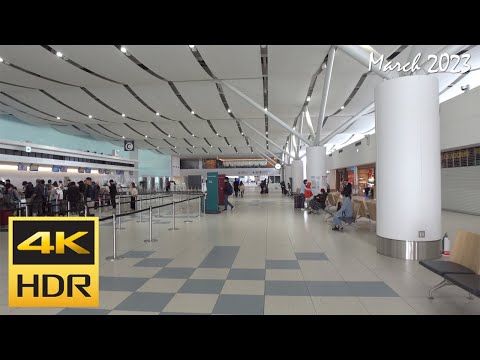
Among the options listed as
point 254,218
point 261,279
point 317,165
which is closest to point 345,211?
point 254,218

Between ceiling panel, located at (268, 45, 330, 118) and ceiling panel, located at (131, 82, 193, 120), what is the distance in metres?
5.99

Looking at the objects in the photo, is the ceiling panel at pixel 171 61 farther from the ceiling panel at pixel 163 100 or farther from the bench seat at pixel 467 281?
the bench seat at pixel 467 281

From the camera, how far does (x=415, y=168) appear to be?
6.80 meters

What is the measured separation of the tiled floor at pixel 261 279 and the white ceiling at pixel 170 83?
4988mm

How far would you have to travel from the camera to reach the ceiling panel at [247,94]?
17516 mm

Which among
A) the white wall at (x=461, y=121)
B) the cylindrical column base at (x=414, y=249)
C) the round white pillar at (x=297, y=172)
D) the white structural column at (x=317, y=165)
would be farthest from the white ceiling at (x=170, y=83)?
the cylindrical column base at (x=414, y=249)

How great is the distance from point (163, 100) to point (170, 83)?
357cm

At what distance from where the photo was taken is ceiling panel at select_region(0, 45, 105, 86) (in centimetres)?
1217

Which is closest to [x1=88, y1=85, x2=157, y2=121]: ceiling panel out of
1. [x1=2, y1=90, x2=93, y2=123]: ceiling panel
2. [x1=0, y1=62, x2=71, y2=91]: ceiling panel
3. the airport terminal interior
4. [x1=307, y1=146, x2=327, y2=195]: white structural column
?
the airport terminal interior

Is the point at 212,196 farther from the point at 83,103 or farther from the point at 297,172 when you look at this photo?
the point at 297,172

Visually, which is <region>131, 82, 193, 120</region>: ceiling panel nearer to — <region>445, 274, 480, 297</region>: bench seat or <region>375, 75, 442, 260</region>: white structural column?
<region>375, 75, 442, 260</region>: white structural column
